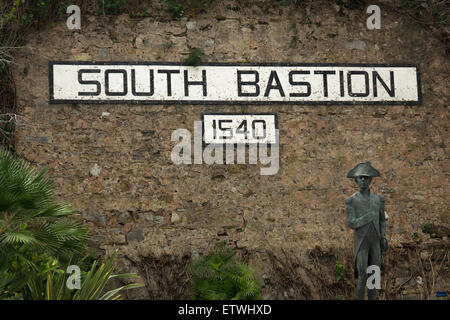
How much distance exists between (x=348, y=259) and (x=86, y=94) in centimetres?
375

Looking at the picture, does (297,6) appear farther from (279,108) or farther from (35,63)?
(35,63)

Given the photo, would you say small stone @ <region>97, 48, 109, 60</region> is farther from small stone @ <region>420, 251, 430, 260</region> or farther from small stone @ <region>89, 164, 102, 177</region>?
small stone @ <region>420, 251, 430, 260</region>

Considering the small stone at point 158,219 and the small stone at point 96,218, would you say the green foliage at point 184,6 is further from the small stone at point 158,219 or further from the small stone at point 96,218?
the small stone at point 96,218

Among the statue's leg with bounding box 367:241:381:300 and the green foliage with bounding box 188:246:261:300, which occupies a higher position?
the statue's leg with bounding box 367:241:381:300

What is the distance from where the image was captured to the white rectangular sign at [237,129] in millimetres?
7590

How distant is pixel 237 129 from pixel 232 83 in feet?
1.94

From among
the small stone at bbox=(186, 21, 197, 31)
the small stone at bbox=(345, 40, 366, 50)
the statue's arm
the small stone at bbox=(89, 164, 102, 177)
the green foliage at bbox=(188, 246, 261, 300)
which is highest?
the small stone at bbox=(186, 21, 197, 31)

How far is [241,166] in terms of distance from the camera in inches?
300

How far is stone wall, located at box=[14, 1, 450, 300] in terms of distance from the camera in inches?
293

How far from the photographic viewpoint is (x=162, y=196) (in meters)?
7.48

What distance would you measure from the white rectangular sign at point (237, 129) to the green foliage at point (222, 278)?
4.36 ft

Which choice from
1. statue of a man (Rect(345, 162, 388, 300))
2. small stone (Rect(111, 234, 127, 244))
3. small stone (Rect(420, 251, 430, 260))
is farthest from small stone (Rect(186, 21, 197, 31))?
small stone (Rect(420, 251, 430, 260))

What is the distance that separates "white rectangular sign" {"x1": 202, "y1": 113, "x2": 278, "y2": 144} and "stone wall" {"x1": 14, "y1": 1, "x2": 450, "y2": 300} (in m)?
0.12

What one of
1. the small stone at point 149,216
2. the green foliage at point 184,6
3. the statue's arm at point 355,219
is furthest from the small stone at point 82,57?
the statue's arm at point 355,219
